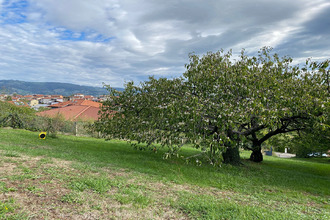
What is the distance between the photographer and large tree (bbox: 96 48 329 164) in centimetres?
759

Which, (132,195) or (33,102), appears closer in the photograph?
(132,195)

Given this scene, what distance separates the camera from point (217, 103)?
8570 millimetres

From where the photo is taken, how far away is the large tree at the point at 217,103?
759cm

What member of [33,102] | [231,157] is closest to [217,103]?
[231,157]

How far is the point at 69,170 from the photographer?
6734 millimetres

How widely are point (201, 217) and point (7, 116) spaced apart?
21.3m

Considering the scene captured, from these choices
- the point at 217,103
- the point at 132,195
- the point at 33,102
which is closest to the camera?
the point at 132,195

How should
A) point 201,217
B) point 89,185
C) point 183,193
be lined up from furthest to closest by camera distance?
point 183,193 → point 89,185 → point 201,217

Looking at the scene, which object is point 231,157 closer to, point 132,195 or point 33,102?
point 132,195

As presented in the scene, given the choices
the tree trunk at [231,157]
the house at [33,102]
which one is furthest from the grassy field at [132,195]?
the house at [33,102]

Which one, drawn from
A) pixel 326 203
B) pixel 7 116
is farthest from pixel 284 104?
pixel 7 116

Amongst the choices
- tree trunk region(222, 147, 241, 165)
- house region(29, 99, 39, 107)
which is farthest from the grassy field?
house region(29, 99, 39, 107)

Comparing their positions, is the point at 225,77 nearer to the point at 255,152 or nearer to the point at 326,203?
the point at 326,203

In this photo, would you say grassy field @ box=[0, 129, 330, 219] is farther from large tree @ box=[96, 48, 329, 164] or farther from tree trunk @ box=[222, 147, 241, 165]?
tree trunk @ box=[222, 147, 241, 165]
